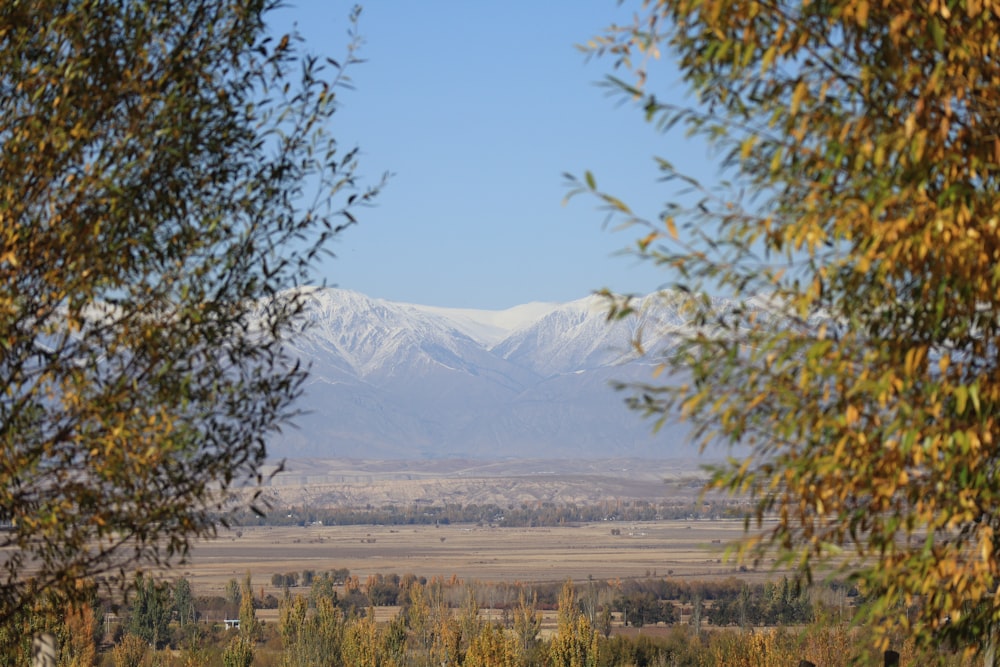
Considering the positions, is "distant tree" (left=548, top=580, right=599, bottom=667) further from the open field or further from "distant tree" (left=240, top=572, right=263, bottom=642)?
the open field

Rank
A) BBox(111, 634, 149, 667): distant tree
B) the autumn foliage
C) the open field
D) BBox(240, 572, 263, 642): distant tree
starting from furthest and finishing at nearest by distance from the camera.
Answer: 1. the open field
2. BBox(240, 572, 263, 642): distant tree
3. BBox(111, 634, 149, 667): distant tree
4. the autumn foliage

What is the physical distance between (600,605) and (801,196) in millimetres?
86062

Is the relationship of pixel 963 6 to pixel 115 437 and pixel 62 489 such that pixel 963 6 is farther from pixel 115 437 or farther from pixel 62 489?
pixel 62 489

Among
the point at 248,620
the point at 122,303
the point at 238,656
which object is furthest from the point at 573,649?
the point at 122,303

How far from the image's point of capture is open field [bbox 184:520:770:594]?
428ft

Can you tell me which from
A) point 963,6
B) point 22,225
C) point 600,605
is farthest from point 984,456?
point 600,605

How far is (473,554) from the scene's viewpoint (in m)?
158

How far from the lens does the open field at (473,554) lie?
13038 cm

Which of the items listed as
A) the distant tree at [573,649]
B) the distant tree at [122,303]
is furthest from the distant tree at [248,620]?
the distant tree at [122,303]

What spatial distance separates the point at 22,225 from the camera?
791 cm

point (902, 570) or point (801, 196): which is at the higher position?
point (801, 196)

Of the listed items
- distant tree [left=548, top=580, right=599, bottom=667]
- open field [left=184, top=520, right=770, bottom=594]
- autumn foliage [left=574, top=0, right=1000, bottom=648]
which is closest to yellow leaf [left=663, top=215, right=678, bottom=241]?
autumn foliage [left=574, top=0, right=1000, bottom=648]

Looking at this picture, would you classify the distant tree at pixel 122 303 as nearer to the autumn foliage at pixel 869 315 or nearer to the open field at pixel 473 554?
the autumn foliage at pixel 869 315

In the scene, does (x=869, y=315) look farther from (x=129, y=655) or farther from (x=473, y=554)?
(x=473, y=554)
